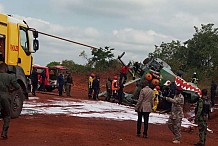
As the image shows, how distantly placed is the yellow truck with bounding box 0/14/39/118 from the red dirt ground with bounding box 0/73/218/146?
793 mm

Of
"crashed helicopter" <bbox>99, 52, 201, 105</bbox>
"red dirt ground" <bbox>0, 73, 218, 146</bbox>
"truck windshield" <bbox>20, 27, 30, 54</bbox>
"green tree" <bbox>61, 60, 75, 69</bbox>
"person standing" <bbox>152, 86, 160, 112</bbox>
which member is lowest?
"red dirt ground" <bbox>0, 73, 218, 146</bbox>

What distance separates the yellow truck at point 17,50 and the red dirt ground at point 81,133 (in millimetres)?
793

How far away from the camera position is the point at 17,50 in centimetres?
1478

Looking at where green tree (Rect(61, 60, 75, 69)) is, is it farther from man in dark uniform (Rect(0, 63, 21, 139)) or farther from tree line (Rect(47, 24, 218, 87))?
man in dark uniform (Rect(0, 63, 21, 139))

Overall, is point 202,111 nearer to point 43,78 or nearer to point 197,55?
point 43,78

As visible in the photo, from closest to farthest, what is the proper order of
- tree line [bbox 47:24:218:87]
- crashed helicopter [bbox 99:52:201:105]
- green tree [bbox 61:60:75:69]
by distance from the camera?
1. crashed helicopter [bbox 99:52:201:105]
2. tree line [bbox 47:24:218:87]
3. green tree [bbox 61:60:75:69]

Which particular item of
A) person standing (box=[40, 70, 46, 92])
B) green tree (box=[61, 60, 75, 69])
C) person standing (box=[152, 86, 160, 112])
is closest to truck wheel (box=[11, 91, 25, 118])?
person standing (box=[152, 86, 160, 112])

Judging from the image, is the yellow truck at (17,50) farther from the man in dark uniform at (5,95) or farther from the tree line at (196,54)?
the tree line at (196,54)

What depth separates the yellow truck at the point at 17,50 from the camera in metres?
14.2

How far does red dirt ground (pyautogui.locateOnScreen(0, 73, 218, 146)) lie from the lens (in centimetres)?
1069

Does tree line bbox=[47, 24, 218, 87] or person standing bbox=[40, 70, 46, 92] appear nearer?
person standing bbox=[40, 70, 46, 92]

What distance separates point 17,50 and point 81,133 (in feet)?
14.0

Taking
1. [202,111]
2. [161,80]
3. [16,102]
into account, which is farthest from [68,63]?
[202,111]

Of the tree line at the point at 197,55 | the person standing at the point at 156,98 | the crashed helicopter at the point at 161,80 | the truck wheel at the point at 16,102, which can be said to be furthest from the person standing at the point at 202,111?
the tree line at the point at 197,55
